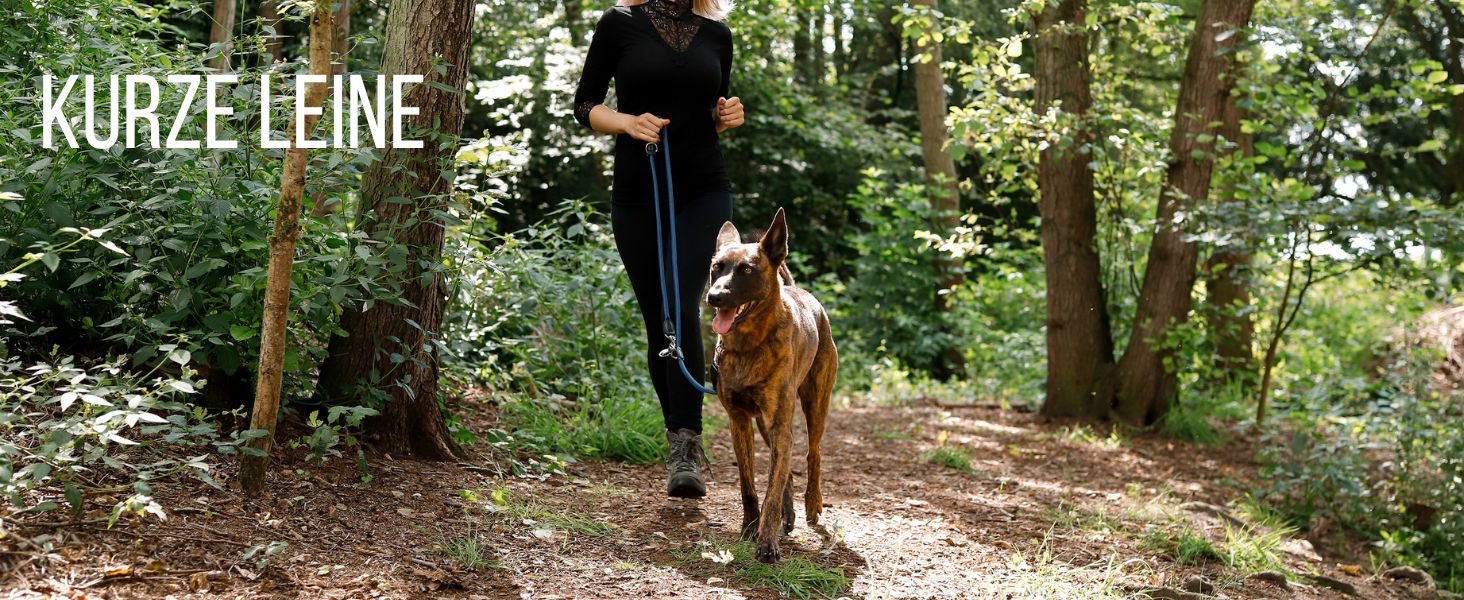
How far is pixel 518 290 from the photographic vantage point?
22.3 ft

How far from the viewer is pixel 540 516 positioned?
4504 millimetres

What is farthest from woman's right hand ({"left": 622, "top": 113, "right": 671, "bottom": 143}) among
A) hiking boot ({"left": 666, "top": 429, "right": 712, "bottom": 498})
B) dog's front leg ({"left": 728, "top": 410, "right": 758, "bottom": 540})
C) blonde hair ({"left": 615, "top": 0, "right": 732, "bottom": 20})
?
hiking boot ({"left": 666, "top": 429, "right": 712, "bottom": 498})


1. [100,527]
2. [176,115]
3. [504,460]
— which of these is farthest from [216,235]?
[504,460]

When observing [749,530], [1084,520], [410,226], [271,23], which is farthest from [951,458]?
[271,23]

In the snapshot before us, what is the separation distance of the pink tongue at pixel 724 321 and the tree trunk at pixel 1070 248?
555 cm

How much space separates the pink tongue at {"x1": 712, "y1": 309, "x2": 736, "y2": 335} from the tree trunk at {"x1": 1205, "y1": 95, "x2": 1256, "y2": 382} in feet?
15.7

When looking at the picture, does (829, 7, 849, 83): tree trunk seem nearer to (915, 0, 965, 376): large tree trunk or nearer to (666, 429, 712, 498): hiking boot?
(915, 0, 965, 376): large tree trunk

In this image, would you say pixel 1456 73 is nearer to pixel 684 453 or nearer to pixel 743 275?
pixel 684 453

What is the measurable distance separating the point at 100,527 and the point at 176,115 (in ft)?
5.42

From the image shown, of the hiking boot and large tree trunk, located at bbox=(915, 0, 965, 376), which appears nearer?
the hiking boot

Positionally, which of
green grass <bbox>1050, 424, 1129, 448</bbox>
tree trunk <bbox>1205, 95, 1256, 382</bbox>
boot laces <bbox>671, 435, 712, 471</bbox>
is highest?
tree trunk <bbox>1205, 95, 1256, 382</bbox>

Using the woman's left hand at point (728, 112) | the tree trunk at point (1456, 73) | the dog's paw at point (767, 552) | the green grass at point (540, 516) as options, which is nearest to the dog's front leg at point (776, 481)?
the dog's paw at point (767, 552)

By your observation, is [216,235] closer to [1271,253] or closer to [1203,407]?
[1271,253]

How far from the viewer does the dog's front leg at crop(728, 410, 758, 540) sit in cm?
442
